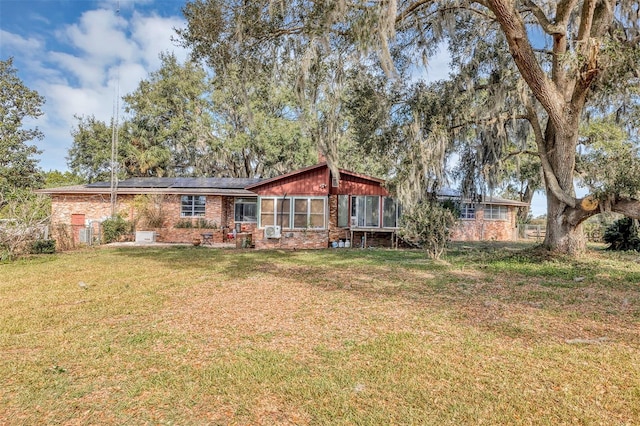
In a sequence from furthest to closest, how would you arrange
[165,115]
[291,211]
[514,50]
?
[165,115], [291,211], [514,50]

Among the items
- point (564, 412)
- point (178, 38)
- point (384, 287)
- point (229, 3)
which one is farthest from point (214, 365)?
point (178, 38)

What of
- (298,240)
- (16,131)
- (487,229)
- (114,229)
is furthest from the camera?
(16,131)

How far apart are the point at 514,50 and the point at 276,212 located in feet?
32.7

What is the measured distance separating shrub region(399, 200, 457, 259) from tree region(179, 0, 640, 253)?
2708 mm

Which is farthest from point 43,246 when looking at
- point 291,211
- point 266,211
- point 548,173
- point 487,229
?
point 487,229

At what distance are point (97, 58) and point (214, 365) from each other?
20.6 meters

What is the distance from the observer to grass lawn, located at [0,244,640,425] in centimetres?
253

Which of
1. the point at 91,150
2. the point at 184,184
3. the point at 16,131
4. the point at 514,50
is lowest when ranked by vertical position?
the point at 184,184

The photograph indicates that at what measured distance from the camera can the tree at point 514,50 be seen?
7.47 m

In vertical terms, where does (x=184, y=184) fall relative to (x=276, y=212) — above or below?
above

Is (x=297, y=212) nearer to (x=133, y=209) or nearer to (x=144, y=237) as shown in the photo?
(x=144, y=237)

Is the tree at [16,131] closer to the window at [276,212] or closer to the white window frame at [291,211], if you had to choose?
the window at [276,212]

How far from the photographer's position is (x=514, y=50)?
26.0 ft

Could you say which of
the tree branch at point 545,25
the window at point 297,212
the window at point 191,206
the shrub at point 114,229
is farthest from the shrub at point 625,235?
the shrub at point 114,229
